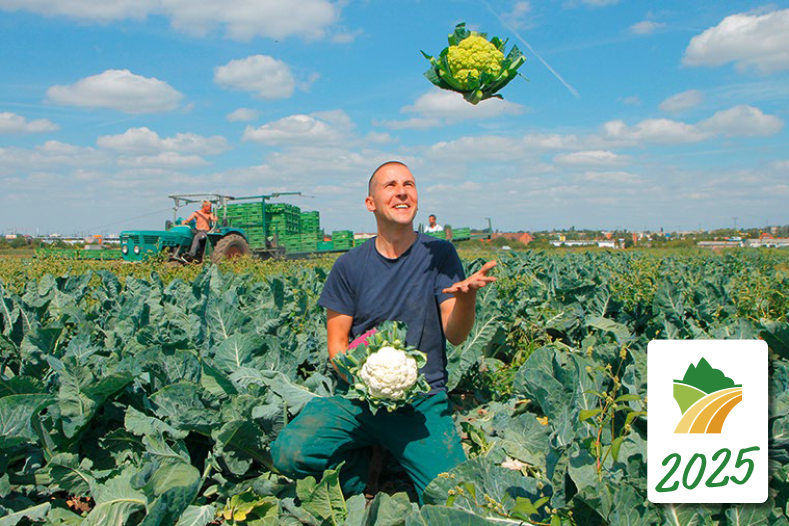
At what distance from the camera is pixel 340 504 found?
243cm

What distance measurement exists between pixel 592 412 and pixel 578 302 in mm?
4024

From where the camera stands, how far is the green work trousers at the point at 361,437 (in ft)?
8.55

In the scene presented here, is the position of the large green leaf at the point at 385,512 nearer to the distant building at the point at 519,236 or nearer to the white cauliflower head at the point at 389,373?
the white cauliflower head at the point at 389,373

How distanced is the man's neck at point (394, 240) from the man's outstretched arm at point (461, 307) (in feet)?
1.18

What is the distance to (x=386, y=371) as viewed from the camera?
2391 millimetres

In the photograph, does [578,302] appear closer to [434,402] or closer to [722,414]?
[434,402]

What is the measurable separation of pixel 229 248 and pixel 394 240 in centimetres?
1071

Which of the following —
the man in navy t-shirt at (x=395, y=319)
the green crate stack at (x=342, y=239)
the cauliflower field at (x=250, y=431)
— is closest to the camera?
the cauliflower field at (x=250, y=431)

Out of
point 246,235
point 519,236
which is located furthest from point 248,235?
point 519,236

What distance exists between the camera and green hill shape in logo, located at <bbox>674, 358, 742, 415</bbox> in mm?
1737

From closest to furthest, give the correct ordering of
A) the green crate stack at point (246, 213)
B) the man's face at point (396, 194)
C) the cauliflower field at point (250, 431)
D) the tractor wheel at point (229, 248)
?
the cauliflower field at point (250, 431)
the man's face at point (396, 194)
the tractor wheel at point (229, 248)
the green crate stack at point (246, 213)

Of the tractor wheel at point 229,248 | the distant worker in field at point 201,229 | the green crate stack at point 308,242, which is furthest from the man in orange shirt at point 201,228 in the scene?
the green crate stack at point 308,242

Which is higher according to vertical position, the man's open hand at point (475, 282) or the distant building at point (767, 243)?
the distant building at point (767, 243)

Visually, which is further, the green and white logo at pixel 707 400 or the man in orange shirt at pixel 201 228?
the man in orange shirt at pixel 201 228
